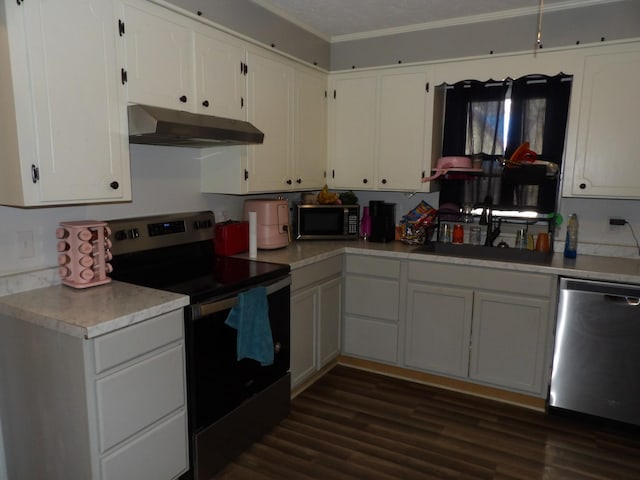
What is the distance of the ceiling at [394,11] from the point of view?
283 centimetres

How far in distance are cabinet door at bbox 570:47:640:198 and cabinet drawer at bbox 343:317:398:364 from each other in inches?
61.8

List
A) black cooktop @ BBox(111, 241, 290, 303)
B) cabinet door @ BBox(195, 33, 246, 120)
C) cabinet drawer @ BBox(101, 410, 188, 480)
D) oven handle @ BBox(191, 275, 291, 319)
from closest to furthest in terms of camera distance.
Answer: cabinet drawer @ BBox(101, 410, 188, 480), oven handle @ BBox(191, 275, 291, 319), black cooktop @ BBox(111, 241, 290, 303), cabinet door @ BBox(195, 33, 246, 120)

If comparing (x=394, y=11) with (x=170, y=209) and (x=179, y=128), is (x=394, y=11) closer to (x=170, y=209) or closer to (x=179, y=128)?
(x=179, y=128)

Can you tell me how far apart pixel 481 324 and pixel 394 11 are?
7.01 feet

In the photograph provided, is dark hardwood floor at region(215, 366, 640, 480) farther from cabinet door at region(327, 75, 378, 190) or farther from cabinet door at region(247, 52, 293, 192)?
cabinet door at region(327, 75, 378, 190)

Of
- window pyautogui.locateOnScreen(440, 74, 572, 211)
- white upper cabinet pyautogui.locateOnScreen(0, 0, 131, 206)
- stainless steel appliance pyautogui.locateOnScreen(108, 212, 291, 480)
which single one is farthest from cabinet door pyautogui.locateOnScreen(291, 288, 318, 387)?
window pyautogui.locateOnScreen(440, 74, 572, 211)

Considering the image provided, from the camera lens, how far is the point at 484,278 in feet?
9.51

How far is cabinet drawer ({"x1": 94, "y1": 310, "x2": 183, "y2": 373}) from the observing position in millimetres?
1645

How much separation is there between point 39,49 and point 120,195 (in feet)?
2.15

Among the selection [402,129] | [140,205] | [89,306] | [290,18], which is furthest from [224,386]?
[290,18]

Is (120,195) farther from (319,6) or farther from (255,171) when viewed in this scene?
(319,6)

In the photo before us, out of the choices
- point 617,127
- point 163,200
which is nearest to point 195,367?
point 163,200

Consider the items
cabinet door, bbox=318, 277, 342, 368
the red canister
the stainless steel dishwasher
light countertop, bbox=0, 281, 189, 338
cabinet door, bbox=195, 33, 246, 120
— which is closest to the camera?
light countertop, bbox=0, 281, 189, 338

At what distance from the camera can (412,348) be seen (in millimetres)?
3203
